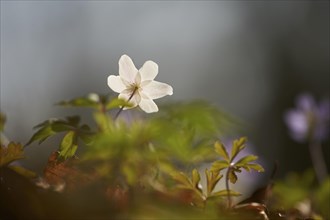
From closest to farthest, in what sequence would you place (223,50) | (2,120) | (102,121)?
(102,121)
(2,120)
(223,50)

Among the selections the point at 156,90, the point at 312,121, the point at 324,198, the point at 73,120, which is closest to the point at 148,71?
the point at 156,90

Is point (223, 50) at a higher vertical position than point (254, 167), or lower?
lower

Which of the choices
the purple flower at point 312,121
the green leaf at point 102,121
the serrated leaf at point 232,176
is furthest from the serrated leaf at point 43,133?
the purple flower at point 312,121

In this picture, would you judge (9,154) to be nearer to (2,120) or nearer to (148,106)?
(2,120)

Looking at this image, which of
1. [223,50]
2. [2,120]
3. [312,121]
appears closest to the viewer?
[2,120]

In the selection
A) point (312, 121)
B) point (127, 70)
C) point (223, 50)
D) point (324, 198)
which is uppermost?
point (127, 70)

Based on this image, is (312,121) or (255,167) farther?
(312,121)

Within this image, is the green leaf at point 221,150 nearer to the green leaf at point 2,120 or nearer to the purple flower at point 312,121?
the green leaf at point 2,120
